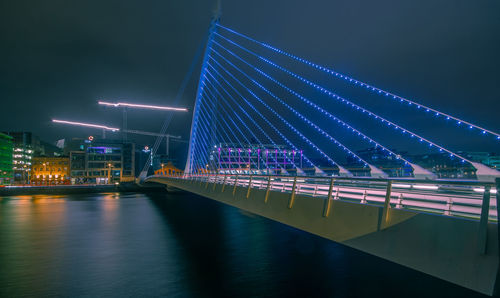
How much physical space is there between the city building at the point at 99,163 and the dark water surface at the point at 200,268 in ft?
345

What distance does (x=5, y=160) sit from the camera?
410 feet

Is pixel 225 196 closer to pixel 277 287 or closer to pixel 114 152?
Answer: pixel 277 287

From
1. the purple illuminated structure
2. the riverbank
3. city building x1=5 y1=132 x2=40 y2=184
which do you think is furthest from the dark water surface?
city building x1=5 y1=132 x2=40 y2=184

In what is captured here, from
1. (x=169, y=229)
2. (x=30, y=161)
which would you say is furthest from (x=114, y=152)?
(x=169, y=229)

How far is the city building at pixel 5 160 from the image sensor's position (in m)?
122

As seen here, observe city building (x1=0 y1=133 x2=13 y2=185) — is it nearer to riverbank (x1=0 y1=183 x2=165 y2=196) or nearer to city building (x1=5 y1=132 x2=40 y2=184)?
city building (x1=5 y1=132 x2=40 y2=184)

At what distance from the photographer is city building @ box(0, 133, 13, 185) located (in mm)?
122438

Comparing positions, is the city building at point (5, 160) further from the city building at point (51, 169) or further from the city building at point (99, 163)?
the city building at point (99, 163)

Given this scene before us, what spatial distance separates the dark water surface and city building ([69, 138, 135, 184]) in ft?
345

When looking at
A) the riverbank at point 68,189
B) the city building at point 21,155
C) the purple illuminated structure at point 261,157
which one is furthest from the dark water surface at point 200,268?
the city building at point 21,155

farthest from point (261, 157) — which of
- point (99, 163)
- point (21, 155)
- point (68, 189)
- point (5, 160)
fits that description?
point (21, 155)

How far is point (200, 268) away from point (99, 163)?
12254cm

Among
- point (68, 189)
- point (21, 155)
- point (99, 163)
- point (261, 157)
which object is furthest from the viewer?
point (21, 155)

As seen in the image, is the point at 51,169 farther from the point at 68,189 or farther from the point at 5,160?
the point at 68,189
